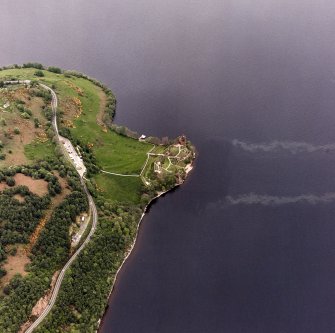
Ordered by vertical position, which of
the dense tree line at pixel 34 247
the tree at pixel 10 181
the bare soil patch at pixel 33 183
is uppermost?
the tree at pixel 10 181

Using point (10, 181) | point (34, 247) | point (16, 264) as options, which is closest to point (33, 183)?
point (10, 181)

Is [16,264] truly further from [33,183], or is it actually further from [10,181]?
[33,183]

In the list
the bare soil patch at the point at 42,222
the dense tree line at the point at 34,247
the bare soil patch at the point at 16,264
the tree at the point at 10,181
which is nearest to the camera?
the dense tree line at the point at 34,247

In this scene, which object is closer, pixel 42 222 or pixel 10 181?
pixel 42 222

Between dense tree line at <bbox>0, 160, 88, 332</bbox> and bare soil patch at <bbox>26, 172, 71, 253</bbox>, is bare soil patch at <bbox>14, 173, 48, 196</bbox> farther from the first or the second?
bare soil patch at <bbox>26, 172, 71, 253</bbox>

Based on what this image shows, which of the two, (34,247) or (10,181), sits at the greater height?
(10,181)

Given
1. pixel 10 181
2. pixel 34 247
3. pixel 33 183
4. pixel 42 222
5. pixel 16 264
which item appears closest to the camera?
pixel 16 264

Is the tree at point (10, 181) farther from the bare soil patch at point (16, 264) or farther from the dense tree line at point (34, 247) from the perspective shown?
the bare soil patch at point (16, 264)

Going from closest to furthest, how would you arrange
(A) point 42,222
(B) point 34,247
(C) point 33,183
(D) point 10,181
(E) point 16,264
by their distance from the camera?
(E) point 16,264 → (B) point 34,247 → (A) point 42,222 → (D) point 10,181 → (C) point 33,183

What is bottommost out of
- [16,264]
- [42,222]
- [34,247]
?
[16,264]

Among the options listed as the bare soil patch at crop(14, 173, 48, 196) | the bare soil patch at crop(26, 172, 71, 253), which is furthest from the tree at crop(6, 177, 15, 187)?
the bare soil patch at crop(26, 172, 71, 253)

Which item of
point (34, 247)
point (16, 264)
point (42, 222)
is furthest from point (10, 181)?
point (16, 264)

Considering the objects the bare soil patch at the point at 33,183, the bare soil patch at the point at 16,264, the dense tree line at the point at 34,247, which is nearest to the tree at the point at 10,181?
the bare soil patch at the point at 33,183
